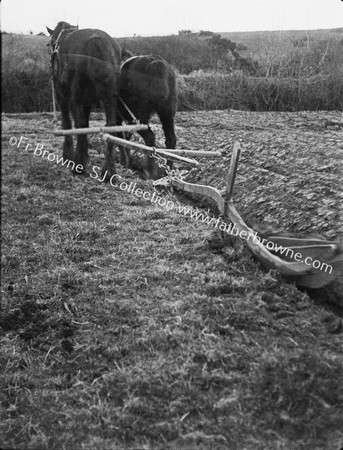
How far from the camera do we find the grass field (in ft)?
4.03

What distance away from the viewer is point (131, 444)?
3.87 ft

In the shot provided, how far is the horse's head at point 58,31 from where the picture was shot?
1.21m

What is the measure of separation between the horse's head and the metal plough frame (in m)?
0.67

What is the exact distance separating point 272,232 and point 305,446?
0.93 m

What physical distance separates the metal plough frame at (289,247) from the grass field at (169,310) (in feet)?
0.21

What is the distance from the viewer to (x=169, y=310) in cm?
182

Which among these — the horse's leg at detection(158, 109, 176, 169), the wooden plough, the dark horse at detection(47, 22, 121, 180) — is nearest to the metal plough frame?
the wooden plough

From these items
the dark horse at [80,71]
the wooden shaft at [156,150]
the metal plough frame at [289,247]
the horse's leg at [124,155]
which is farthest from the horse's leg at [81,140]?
the metal plough frame at [289,247]

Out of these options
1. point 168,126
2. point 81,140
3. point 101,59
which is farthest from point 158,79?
point 81,140

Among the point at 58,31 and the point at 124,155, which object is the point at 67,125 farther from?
the point at 124,155

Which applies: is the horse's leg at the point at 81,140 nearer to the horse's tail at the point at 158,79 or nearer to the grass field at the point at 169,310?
the grass field at the point at 169,310

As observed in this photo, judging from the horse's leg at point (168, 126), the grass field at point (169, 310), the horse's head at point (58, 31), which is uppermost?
the horse's head at point (58, 31)

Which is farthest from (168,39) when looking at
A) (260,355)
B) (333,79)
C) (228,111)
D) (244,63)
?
(260,355)

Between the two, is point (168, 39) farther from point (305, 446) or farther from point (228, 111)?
point (305, 446)
